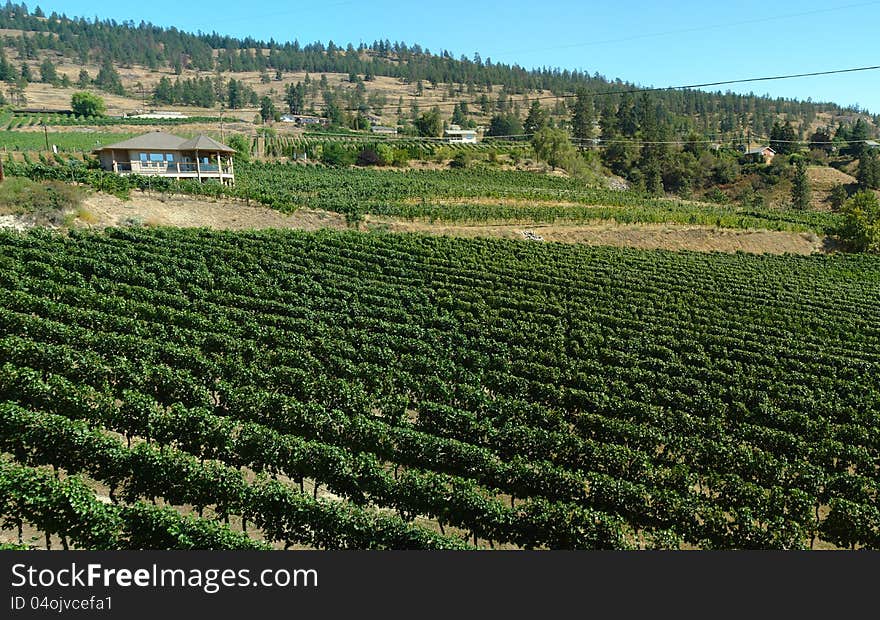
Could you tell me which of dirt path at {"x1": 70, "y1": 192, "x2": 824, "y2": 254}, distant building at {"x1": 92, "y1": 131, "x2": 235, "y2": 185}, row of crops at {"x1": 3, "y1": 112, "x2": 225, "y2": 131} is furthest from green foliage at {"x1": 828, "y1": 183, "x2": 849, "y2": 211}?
row of crops at {"x1": 3, "y1": 112, "x2": 225, "y2": 131}

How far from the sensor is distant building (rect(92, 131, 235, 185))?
57.3 meters

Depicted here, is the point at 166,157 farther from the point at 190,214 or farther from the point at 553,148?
the point at 553,148

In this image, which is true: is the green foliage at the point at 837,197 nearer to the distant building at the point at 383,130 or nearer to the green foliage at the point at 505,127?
the green foliage at the point at 505,127

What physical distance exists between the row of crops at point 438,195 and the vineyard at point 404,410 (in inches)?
636

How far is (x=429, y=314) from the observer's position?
32562 mm

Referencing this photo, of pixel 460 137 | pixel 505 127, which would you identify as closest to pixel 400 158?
pixel 460 137

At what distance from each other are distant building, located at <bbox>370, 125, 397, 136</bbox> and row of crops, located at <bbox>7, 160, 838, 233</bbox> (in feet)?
154

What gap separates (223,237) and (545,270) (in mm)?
23480

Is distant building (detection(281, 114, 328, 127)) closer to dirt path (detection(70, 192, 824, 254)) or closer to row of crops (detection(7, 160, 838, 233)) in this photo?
row of crops (detection(7, 160, 838, 233))

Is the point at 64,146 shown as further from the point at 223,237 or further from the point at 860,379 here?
the point at 860,379

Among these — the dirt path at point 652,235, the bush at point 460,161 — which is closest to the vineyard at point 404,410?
the dirt path at point 652,235

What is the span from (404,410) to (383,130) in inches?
5314

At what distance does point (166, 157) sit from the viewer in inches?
2295

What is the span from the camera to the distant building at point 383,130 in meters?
141
